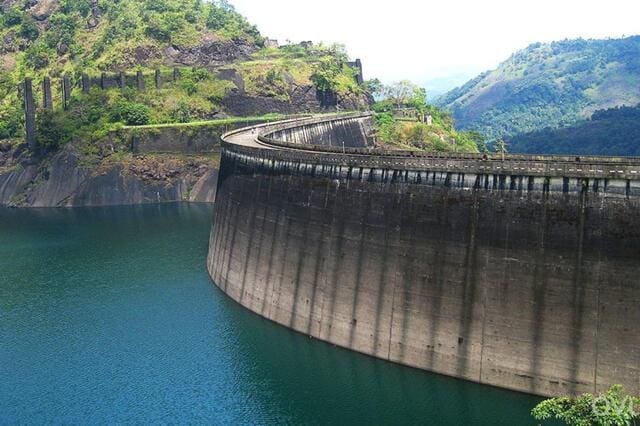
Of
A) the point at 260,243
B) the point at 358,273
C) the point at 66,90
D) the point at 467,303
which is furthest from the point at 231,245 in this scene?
the point at 66,90

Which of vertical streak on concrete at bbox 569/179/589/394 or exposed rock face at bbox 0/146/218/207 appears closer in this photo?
vertical streak on concrete at bbox 569/179/589/394

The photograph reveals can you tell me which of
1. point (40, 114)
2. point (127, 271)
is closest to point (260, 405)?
point (127, 271)

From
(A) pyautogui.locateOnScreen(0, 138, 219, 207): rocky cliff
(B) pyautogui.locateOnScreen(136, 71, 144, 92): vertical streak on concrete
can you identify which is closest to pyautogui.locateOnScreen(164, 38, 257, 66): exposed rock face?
(B) pyautogui.locateOnScreen(136, 71, 144, 92): vertical streak on concrete

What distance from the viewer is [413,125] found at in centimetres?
12225

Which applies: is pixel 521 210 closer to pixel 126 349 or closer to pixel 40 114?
pixel 126 349

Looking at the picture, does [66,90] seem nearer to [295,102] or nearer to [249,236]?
[295,102]

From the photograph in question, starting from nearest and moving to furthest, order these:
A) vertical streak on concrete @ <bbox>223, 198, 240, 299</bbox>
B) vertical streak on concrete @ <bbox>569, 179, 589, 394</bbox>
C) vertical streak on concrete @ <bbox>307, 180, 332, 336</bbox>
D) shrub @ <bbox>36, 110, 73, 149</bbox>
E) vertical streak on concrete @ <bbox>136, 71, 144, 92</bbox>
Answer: vertical streak on concrete @ <bbox>569, 179, 589, 394</bbox>
vertical streak on concrete @ <bbox>307, 180, 332, 336</bbox>
vertical streak on concrete @ <bbox>223, 198, 240, 299</bbox>
shrub @ <bbox>36, 110, 73, 149</bbox>
vertical streak on concrete @ <bbox>136, 71, 144, 92</bbox>

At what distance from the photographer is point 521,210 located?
40.0m

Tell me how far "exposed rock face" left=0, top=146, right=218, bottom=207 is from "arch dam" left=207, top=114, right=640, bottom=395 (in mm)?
61318

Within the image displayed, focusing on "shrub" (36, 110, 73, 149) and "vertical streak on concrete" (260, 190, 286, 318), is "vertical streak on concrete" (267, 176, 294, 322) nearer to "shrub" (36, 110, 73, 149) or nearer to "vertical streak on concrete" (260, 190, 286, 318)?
"vertical streak on concrete" (260, 190, 286, 318)

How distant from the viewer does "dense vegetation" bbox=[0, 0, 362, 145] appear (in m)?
122

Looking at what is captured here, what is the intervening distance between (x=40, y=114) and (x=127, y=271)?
62760 mm

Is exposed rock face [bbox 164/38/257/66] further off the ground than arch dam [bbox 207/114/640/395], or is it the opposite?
exposed rock face [bbox 164/38/257/66]

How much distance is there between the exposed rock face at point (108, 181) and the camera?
365ft
